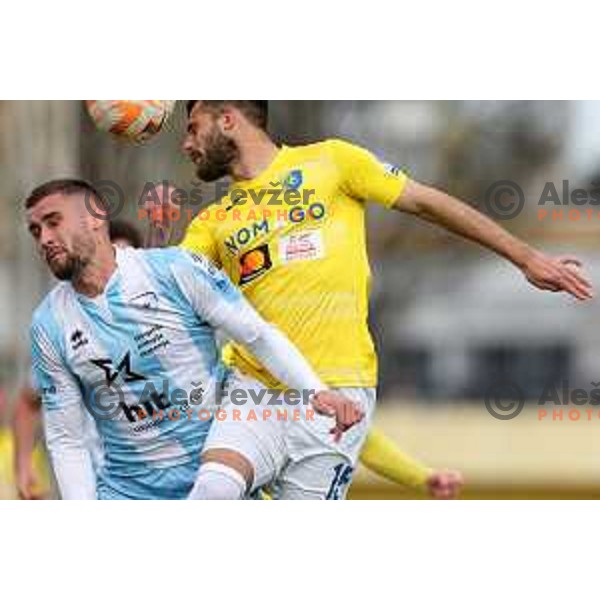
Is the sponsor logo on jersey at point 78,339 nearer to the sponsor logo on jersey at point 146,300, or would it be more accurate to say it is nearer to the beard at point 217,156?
the sponsor logo on jersey at point 146,300

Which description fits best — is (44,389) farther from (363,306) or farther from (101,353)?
(363,306)

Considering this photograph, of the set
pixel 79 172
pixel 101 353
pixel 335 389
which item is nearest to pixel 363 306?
pixel 335 389

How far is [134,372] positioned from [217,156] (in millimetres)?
1008

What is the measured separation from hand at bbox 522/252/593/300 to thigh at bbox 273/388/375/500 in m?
0.92

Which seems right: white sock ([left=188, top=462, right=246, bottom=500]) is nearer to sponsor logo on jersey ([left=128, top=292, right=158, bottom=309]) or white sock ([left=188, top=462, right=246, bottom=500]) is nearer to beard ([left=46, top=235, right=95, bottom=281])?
sponsor logo on jersey ([left=128, top=292, right=158, bottom=309])

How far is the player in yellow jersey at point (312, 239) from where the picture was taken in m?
8.43

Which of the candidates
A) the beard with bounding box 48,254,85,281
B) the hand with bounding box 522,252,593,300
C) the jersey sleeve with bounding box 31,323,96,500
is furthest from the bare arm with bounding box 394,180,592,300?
the jersey sleeve with bounding box 31,323,96,500

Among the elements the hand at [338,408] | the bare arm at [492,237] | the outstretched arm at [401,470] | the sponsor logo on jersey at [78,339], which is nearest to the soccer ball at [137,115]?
the sponsor logo on jersey at [78,339]

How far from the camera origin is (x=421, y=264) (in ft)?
42.2

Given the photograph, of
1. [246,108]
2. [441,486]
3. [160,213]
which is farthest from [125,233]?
[441,486]

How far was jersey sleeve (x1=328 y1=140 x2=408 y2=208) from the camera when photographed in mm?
8508

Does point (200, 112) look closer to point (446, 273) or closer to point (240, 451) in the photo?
point (240, 451)

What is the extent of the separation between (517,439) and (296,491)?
5.36 meters

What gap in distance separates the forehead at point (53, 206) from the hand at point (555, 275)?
198 cm
